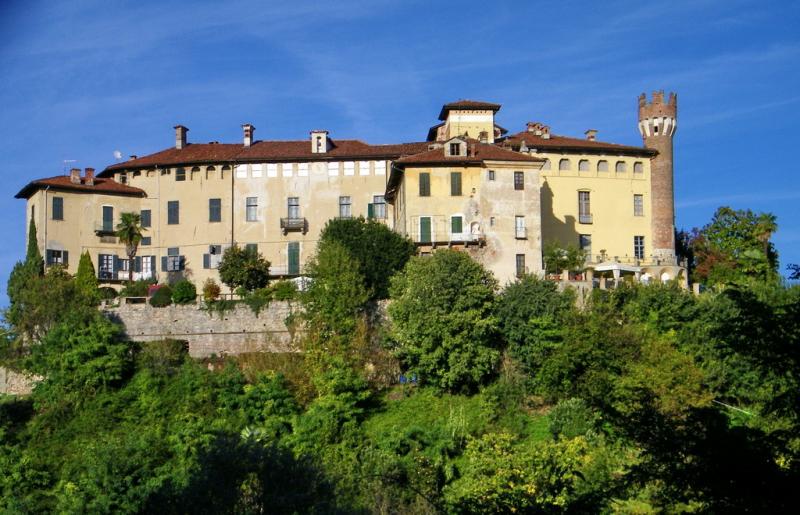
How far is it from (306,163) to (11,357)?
18.7 m

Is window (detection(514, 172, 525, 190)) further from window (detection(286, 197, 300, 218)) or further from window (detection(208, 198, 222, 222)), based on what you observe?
window (detection(208, 198, 222, 222))

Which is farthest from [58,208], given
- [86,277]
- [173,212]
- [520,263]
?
[520,263]

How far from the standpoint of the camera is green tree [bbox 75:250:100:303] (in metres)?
52.7

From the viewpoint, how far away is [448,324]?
4269 centimetres

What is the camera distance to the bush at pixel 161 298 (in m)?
49.8

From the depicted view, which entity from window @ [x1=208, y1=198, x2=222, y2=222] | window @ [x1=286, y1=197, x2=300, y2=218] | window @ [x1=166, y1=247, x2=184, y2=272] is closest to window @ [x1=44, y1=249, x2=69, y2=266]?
window @ [x1=166, y1=247, x2=184, y2=272]

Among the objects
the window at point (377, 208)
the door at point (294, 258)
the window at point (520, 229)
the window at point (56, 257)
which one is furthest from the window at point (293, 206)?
the window at point (520, 229)

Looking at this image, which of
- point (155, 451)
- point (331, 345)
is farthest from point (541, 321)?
point (155, 451)

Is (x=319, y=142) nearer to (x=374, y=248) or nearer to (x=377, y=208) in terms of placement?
(x=377, y=208)

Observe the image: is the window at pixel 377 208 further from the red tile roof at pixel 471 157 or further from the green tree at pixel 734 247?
the green tree at pixel 734 247

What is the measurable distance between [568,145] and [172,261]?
22.0 meters

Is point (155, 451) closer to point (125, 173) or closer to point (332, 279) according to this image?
point (332, 279)

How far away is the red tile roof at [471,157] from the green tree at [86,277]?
52.3ft

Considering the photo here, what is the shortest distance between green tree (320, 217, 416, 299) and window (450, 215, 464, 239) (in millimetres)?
2261
